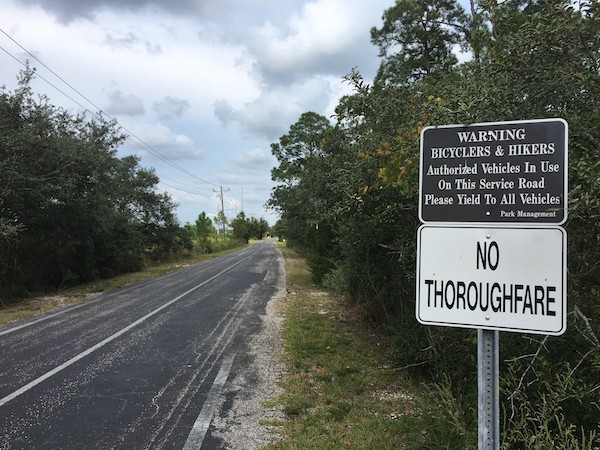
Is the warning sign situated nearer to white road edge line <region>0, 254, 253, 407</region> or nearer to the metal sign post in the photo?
the metal sign post

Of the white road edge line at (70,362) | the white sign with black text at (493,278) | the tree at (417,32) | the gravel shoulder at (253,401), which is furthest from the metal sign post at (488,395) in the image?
the tree at (417,32)

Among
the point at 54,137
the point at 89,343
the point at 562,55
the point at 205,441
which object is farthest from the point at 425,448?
the point at 54,137

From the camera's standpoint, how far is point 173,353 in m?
7.05

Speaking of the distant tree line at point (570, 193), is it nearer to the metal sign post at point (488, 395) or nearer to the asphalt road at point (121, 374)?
the metal sign post at point (488, 395)

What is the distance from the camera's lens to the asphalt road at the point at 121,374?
417 cm

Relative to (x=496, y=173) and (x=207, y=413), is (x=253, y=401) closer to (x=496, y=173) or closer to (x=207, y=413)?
(x=207, y=413)

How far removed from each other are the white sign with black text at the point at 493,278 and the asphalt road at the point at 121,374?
9.80 ft

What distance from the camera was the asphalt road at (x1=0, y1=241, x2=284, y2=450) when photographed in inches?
164

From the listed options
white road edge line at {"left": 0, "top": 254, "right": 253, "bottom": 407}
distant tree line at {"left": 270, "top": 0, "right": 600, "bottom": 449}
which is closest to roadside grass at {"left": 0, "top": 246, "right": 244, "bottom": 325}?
white road edge line at {"left": 0, "top": 254, "right": 253, "bottom": 407}

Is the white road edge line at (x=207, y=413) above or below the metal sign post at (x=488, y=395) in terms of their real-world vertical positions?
below

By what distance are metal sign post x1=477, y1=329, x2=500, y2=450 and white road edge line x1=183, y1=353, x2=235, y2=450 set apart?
2905 mm

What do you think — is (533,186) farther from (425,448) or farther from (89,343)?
(89,343)

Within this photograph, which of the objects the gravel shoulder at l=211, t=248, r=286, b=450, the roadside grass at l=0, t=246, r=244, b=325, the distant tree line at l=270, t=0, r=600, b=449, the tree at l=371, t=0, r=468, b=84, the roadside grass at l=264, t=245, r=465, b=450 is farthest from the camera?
the tree at l=371, t=0, r=468, b=84

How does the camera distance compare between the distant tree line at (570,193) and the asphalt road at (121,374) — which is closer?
the distant tree line at (570,193)
